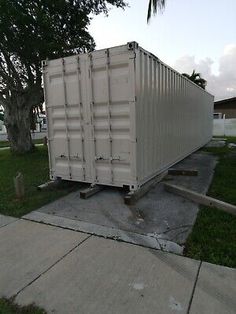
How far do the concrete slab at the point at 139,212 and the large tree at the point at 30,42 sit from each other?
7.37m

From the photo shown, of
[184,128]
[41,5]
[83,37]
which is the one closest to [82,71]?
[184,128]

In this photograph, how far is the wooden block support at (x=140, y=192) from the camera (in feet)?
17.5

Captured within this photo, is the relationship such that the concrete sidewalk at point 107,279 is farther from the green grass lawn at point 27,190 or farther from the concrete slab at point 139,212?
the green grass lawn at point 27,190

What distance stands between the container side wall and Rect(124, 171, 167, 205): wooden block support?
139 millimetres

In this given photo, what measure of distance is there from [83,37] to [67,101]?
8087 mm

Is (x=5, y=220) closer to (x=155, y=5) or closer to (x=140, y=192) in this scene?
(x=140, y=192)

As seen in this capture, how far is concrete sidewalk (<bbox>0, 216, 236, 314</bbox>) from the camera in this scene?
2643mm

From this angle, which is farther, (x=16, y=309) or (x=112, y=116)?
(x=112, y=116)

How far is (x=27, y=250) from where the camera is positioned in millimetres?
3756

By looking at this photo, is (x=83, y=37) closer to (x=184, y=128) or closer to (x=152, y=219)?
(x=184, y=128)

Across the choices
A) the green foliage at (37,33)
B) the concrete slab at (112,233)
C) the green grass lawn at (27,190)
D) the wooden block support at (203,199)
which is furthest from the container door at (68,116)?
the green foliage at (37,33)

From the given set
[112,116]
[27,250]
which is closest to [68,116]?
[112,116]

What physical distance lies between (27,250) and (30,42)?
9.41 metres

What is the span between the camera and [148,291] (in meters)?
2.82
